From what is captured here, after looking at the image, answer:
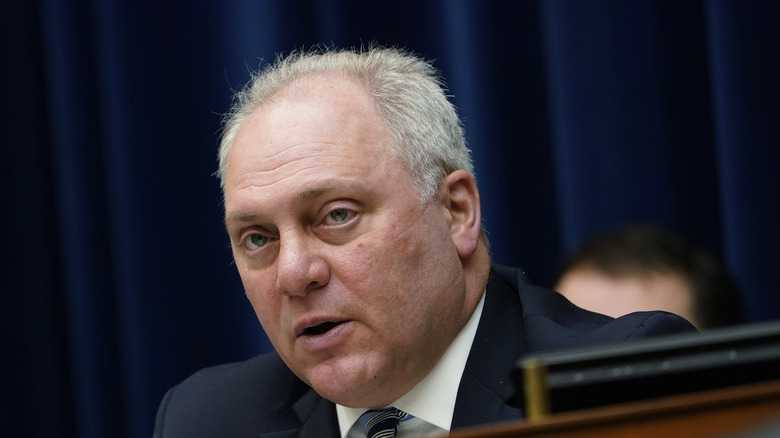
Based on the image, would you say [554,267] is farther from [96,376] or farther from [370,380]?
[96,376]

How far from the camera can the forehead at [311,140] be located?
1431 mm

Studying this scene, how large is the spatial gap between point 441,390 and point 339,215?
0.33 meters

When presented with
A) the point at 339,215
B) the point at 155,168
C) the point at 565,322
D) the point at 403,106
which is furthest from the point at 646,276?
the point at 155,168

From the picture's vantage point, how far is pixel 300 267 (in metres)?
1.37

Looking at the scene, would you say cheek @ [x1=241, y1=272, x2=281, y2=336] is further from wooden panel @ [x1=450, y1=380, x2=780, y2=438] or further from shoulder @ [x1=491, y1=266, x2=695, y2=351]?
wooden panel @ [x1=450, y1=380, x2=780, y2=438]

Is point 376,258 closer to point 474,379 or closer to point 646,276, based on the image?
point 474,379

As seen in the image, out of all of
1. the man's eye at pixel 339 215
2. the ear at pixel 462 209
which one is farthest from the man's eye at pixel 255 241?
the ear at pixel 462 209

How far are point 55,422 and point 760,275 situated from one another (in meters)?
1.81

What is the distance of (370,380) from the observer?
1412 mm

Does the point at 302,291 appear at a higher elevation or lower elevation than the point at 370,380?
higher

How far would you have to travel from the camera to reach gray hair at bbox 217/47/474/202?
150 cm

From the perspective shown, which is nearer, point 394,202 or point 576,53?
point 394,202

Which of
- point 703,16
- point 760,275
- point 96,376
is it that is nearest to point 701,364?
point 760,275

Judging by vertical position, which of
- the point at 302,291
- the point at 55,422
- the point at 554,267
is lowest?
the point at 55,422
